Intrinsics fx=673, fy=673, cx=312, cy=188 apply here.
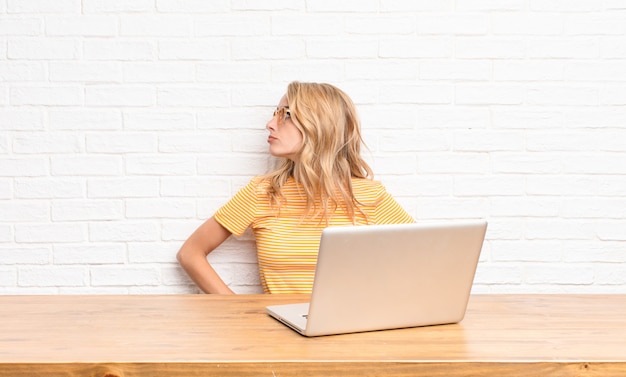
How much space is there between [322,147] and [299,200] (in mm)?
197

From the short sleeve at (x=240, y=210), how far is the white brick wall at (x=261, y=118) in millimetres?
106

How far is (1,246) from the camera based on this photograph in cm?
237

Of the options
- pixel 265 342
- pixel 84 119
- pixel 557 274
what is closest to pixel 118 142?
pixel 84 119

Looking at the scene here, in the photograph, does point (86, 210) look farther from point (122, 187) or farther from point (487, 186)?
point (487, 186)

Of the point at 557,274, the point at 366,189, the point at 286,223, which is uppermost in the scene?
the point at 366,189

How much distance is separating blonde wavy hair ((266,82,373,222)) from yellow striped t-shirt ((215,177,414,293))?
30 millimetres

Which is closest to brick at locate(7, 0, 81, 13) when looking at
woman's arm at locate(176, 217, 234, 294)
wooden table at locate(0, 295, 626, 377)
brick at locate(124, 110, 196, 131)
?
brick at locate(124, 110, 196, 131)

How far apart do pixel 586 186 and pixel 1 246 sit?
2093 millimetres

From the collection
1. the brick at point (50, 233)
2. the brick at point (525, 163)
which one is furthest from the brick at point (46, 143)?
the brick at point (525, 163)

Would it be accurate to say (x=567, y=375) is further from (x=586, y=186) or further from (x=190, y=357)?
(x=586, y=186)

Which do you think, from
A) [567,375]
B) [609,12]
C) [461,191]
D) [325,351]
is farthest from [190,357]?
[609,12]

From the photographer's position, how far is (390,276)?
134cm

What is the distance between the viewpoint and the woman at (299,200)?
7.34ft

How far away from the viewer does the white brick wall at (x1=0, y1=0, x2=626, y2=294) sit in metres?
2.33
